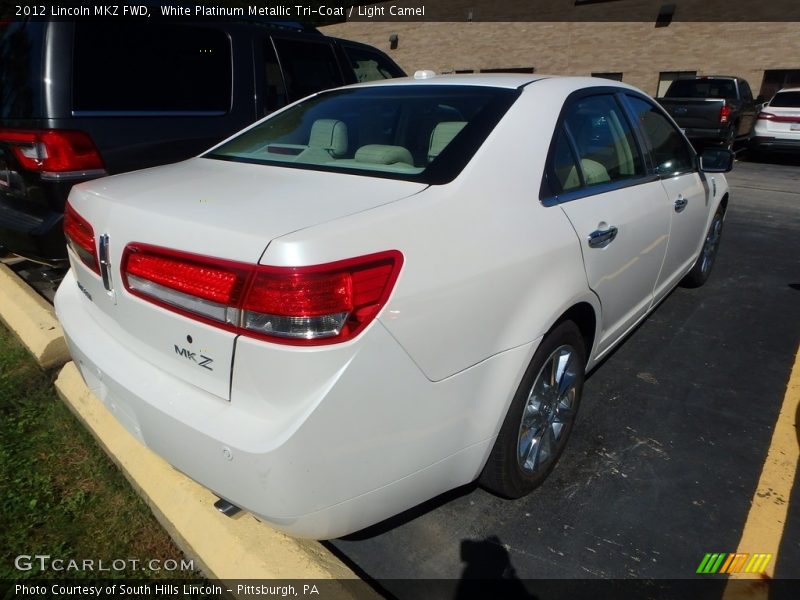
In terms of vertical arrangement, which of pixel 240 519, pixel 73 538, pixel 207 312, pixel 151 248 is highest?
pixel 151 248

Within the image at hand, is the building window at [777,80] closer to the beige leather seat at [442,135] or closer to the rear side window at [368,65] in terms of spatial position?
the rear side window at [368,65]

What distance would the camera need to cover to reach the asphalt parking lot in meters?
2.11

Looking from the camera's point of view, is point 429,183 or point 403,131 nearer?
point 429,183

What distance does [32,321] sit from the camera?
11.4 feet

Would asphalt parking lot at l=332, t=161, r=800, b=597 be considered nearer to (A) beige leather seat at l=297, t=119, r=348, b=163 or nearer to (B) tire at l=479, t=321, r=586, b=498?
(B) tire at l=479, t=321, r=586, b=498

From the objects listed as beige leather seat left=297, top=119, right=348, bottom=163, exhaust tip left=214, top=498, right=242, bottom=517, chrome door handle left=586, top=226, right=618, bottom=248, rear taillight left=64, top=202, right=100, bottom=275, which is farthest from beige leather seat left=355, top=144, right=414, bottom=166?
exhaust tip left=214, top=498, right=242, bottom=517

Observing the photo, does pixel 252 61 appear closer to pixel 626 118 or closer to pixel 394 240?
pixel 626 118

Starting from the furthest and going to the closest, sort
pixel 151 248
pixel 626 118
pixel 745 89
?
1. pixel 745 89
2. pixel 626 118
3. pixel 151 248

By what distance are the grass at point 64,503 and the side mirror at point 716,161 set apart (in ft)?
12.5

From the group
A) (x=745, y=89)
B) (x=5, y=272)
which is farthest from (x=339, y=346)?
(x=745, y=89)

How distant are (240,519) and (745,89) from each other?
54.7ft

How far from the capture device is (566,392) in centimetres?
254

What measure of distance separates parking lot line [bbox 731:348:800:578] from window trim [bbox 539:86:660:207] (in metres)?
1.43

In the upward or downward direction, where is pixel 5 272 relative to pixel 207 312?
downward
